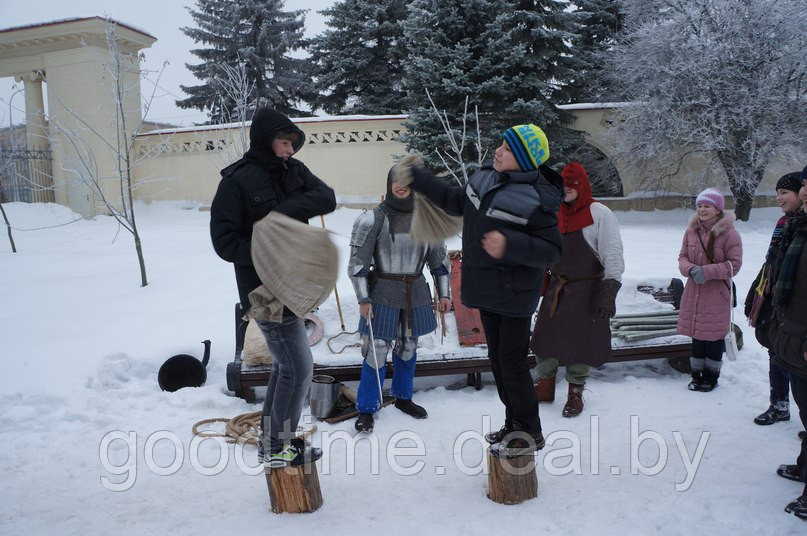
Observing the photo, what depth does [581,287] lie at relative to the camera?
4074mm

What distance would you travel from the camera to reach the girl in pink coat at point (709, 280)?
170 inches

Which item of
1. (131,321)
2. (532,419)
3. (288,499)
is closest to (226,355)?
(131,321)

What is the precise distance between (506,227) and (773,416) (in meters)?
2.50

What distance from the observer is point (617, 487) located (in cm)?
305

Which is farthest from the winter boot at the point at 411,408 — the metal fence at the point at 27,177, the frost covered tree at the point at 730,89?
the metal fence at the point at 27,177

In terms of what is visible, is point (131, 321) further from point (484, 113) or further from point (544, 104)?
point (544, 104)

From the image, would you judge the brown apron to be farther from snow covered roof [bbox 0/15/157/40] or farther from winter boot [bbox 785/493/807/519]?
Answer: snow covered roof [bbox 0/15/157/40]

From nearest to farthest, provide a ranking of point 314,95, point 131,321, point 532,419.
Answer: point 532,419 < point 131,321 < point 314,95

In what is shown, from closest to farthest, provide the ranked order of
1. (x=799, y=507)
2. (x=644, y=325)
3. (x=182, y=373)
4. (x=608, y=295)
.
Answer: (x=799, y=507) < (x=608, y=295) < (x=182, y=373) < (x=644, y=325)

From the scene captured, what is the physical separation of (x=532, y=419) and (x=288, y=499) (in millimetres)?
1322

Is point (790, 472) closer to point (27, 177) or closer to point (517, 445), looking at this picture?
point (517, 445)

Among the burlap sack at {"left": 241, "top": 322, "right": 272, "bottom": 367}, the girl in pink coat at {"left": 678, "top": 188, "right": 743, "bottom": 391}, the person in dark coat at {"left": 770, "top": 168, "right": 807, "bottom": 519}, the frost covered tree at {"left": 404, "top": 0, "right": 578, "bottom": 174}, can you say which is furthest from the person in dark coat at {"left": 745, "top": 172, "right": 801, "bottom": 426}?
the frost covered tree at {"left": 404, "top": 0, "right": 578, "bottom": 174}

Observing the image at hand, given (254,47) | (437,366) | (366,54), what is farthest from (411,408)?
(254,47)

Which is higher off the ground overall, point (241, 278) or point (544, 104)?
point (544, 104)
